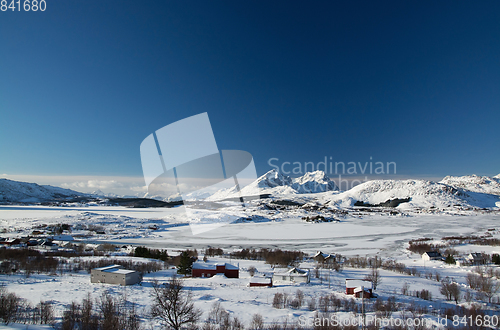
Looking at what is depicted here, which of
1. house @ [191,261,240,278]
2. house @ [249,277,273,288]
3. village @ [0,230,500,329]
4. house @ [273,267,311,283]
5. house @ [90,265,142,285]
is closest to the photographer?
village @ [0,230,500,329]

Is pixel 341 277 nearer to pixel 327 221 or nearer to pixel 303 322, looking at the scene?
pixel 303 322

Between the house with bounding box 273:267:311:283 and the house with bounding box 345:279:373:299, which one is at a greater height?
the house with bounding box 345:279:373:299

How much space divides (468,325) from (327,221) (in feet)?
190

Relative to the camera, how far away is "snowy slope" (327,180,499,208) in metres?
105

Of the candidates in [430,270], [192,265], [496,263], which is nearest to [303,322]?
[192,265]

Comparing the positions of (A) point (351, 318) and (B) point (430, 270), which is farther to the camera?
(B) point (430, 270)

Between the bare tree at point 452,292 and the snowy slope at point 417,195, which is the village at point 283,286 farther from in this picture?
the snowy slope at point 417,195

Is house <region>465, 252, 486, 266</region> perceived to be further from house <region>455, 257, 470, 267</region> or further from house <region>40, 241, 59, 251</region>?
house <region>40, 241, 59, 251</region>

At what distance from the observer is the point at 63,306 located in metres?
10.0

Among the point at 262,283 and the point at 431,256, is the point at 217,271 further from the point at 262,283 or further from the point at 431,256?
the point at 431,256

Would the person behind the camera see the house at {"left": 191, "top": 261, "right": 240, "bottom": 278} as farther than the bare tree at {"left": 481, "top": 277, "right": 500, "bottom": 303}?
Yes

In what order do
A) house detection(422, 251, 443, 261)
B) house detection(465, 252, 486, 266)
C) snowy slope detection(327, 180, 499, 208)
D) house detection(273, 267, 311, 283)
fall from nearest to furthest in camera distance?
house detection(273, 267, 311, 283) < house detection(465, 252, 486, 266) < house detection(422, 251, 443, 261) < snowy slope detection(327, 180, 499, 208)

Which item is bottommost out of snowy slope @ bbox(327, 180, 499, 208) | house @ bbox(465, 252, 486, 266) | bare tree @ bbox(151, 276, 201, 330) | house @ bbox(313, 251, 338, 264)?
house @ bbox(313, 251, 338, 264)

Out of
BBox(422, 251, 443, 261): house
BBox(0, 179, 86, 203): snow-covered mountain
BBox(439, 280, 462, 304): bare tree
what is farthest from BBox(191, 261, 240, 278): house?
BBox(0, 179, 86, 203): snow-covered mountain
